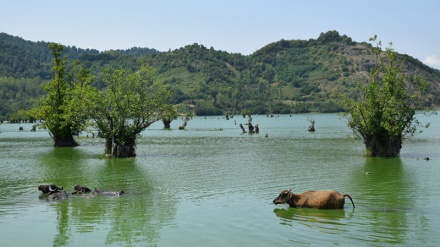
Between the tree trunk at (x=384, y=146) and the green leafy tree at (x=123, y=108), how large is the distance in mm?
18759

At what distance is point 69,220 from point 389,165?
2642cm

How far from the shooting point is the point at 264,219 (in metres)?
19.5

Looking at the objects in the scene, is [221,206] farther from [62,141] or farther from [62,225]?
[62,141]

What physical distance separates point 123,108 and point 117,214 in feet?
89.8

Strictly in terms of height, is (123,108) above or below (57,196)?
above

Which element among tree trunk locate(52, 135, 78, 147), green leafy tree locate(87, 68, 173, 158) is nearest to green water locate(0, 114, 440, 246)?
green leafy tree locate(87, 68, 173, 158)

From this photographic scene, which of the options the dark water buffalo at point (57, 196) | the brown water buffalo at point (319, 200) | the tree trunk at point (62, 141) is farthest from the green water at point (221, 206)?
the tree trunk at point (62, 141)

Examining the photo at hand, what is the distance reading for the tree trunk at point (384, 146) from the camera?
148ft

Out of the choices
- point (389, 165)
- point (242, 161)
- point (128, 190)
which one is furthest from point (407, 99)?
point (128, 190)

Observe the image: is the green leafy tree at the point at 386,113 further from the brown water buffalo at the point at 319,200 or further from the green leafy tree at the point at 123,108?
the brown water buffalo at the point at 319,200

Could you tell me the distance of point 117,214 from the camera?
68.8 ft

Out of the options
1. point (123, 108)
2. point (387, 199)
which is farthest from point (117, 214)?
point (123, 108)

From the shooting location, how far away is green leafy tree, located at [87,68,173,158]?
4750cm

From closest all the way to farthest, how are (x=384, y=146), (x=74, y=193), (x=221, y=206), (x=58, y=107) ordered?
(x=221, y=206) < (x=74, y=193) < (x=384, y=146) < (x=58, y=107)
